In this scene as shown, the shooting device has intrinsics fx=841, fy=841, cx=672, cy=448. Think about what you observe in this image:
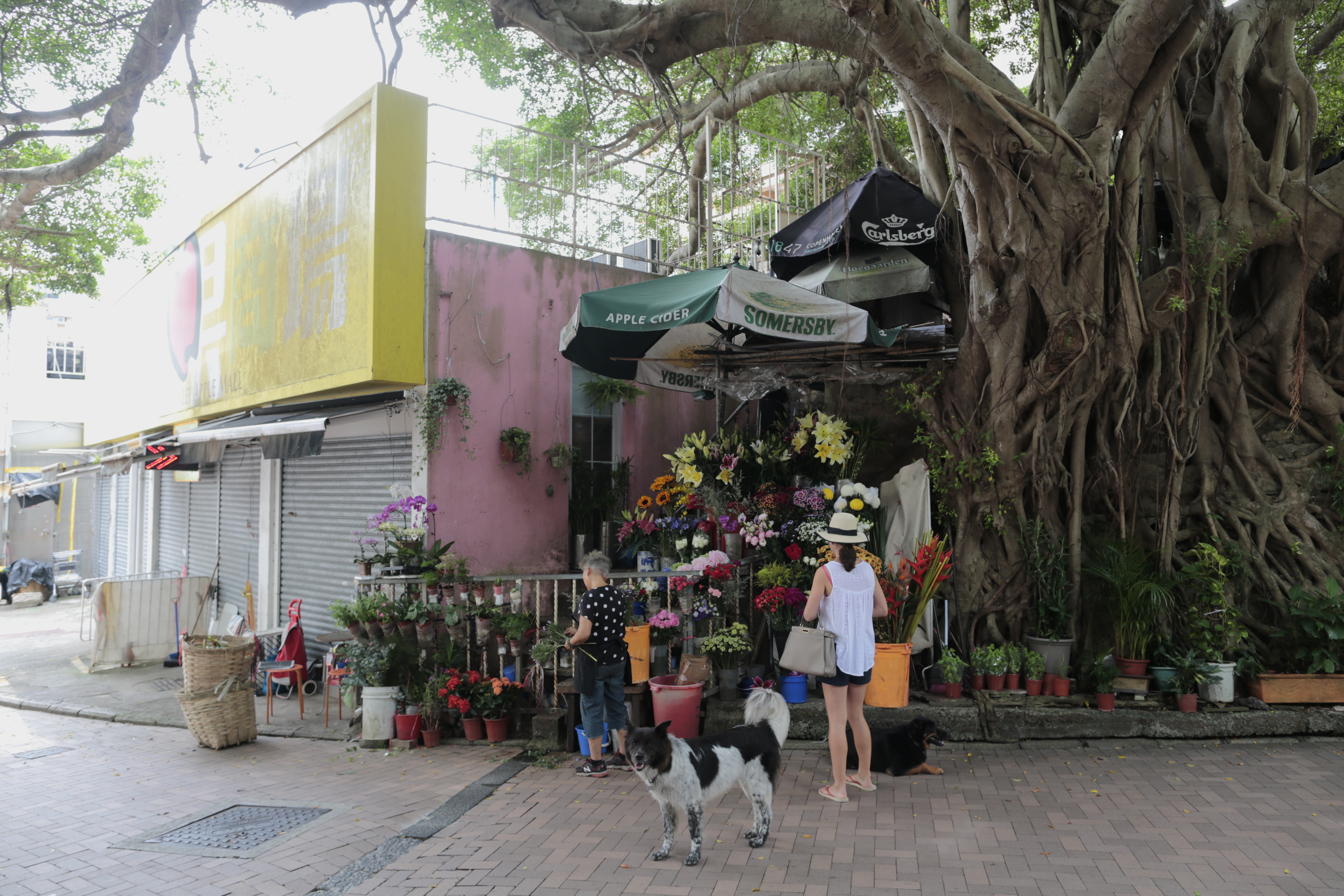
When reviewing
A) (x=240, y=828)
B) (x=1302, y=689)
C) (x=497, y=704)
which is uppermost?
(x=1302, y=689)

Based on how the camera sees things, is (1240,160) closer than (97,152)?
Yes

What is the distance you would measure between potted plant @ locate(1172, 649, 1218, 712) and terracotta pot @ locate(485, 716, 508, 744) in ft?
18.0

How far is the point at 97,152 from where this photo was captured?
9852 mm

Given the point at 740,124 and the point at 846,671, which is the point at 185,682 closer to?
the point at 846,671

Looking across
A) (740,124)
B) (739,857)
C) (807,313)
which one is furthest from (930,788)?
(740,124)

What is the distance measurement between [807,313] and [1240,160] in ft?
14.4

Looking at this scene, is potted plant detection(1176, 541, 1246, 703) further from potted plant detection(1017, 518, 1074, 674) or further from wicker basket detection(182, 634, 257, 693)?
wicker basket detection(182, 634, 257, 693)

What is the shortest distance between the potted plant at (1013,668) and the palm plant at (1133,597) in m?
0.89

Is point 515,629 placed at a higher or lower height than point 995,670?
higher

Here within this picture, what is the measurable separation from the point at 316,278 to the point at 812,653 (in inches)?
274

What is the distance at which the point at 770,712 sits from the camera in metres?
4.77

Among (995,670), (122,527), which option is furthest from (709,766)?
(122,527)

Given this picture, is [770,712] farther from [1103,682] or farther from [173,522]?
[173,522]

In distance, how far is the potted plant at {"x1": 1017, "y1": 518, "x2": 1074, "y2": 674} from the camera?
711cm
